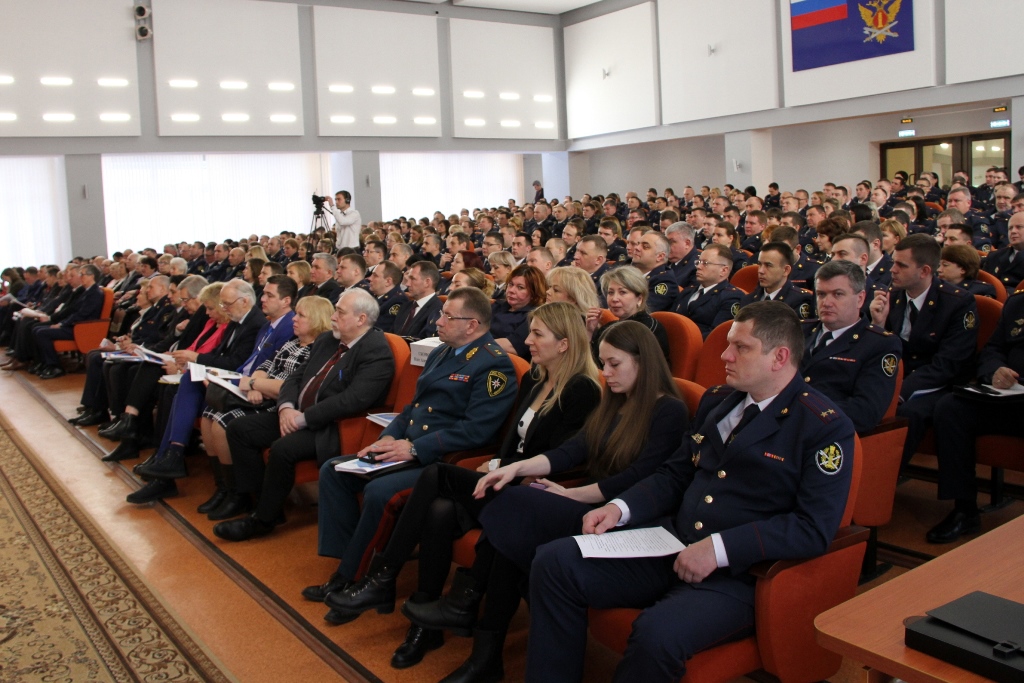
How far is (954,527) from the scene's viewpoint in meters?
3.38

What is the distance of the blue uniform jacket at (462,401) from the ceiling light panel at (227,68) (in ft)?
47.4

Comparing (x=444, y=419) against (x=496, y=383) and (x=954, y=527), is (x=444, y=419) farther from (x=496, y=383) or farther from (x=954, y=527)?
(x=954, y=527)

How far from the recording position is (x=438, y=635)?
9.31 feet

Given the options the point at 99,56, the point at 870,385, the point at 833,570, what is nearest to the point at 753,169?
the point at 99,56

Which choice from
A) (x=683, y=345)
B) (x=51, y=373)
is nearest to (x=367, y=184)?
(x=51, y=373)

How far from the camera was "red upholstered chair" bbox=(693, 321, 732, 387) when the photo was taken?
12.7 ft

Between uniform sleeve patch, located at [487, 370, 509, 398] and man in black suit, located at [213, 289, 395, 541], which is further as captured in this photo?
man in black suit, located at [213, 289, 395, 541]

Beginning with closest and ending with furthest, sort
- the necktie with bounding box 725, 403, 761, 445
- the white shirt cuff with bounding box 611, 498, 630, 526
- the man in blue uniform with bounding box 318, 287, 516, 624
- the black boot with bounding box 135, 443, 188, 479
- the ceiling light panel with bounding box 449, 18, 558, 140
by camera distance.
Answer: the necktie with bounding box 725, 403, 761, 445
the white shirt cuff with bounding box 611, 498, 630, 526
the man in blue uniform with bounding box 318, 287, 516, 624
the black boot with bounding box 135, 443, 188, 479
the ceiling light panel with bounding box 449, 18, 558, 140

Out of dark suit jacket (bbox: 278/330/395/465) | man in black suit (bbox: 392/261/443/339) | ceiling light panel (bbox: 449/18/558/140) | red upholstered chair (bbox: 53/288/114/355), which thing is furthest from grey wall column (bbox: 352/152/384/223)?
dark suit jacket (bbox: 278/330/395/465)

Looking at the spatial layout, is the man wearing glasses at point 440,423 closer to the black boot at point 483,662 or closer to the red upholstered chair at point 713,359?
the black boot at point 483,662

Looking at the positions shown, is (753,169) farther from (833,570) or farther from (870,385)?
(833,570)

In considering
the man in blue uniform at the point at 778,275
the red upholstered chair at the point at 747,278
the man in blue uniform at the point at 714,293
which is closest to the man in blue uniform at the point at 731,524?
the man in blue uniform at the point at 778,275

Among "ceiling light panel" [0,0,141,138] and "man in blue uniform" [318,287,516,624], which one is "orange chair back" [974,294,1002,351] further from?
"ceiling light panel" [0,0,141,138]

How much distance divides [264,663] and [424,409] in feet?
3.58
